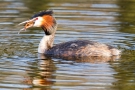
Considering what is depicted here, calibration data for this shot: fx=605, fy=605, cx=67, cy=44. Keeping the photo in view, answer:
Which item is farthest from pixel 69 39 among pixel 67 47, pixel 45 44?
pixel 67 47

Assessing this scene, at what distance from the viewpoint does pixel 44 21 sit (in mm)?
12117

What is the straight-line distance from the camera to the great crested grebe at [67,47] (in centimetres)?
1156

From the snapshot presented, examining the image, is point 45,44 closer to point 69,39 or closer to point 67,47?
point 67,47

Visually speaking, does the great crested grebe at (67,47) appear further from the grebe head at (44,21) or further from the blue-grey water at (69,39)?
the blue-grey water at (69,39)

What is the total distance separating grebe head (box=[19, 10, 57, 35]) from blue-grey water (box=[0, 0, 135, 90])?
510mm

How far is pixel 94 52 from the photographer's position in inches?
456

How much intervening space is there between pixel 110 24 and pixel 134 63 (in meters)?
4.02

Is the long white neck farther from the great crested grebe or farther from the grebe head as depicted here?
the grebe head

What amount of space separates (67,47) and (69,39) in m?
1.51

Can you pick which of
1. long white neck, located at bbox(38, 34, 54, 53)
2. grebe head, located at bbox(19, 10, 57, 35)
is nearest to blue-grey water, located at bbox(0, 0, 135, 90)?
long white neck, located at bbox(38, 34, 54, 53)

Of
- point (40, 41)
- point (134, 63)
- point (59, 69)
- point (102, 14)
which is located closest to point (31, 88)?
point (59, 69)

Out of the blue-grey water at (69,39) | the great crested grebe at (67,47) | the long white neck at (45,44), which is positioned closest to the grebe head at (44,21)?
the great crested grebe at (67,47)

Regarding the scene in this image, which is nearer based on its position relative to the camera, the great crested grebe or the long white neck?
the great crested grebe

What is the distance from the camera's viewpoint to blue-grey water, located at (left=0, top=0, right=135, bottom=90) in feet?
30.9
